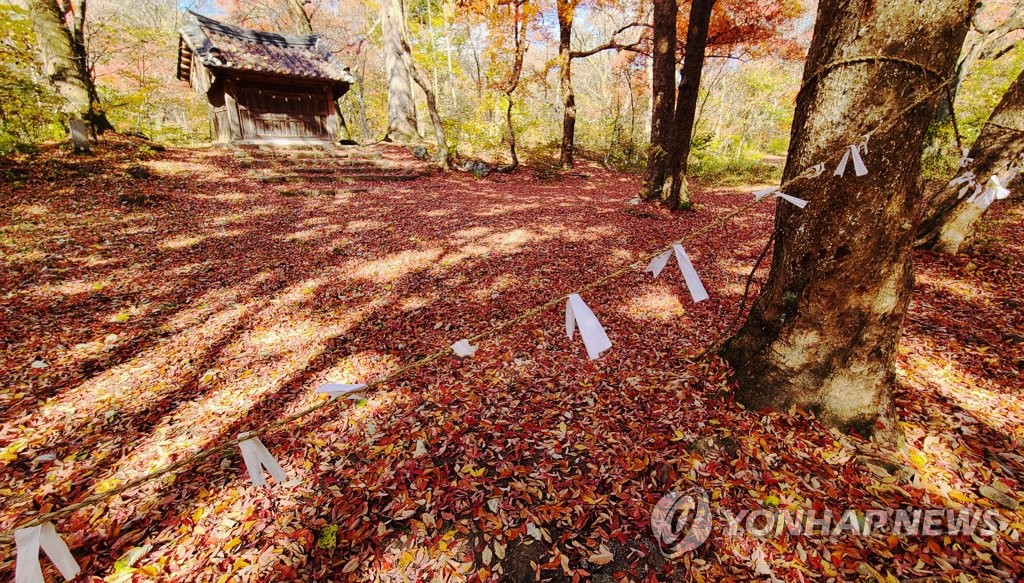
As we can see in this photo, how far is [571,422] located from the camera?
3.46 m

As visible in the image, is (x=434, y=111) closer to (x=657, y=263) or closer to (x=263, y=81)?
(x=263, y=81)

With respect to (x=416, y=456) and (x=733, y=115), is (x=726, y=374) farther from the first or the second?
(x=733, y=115)

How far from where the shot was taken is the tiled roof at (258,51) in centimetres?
1567

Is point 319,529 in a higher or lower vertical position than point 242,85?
lower

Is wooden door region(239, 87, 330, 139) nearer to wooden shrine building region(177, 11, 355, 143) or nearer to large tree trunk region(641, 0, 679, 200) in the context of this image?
wooden shrine building region(177, 11, 355, 143)

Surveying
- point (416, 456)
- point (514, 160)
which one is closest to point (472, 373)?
point (416, 456)

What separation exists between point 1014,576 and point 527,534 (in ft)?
8.45

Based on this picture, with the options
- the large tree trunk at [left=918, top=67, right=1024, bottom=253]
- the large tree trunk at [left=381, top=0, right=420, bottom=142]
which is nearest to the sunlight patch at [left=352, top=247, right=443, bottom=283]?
the large tree trunk at [left=918, top=67, right=1024, bottom=253]

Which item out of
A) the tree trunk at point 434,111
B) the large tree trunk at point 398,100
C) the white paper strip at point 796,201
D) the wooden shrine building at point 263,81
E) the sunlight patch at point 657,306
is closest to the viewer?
the white paper strip at point 796,201

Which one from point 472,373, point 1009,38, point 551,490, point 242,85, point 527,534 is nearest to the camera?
point 527,534

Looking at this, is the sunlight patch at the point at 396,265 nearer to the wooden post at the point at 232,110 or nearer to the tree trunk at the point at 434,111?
the tree trunk at the point at 434,111

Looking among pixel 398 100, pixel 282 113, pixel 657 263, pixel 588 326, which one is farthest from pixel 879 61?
pixel 398 100

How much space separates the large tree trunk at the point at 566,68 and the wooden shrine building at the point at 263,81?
9.90 m

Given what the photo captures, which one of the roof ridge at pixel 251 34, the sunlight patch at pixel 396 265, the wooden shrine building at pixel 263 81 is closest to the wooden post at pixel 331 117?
the wooden shrine building at pixel 263 81
